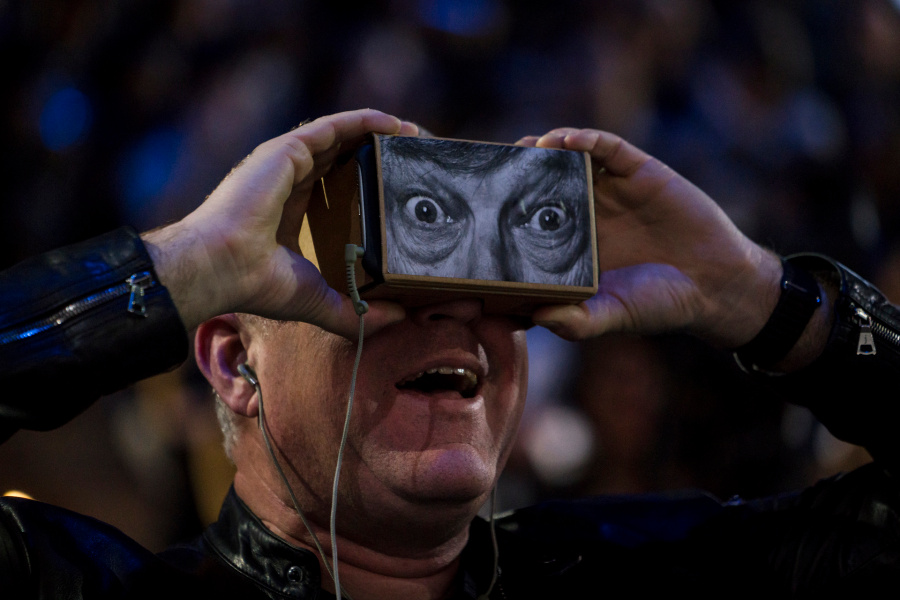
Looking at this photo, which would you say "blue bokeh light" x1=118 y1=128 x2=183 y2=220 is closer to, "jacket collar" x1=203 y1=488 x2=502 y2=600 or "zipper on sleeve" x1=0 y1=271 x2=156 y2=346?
"jacket collar" x1=203 y1=488 x2=502 y2=600

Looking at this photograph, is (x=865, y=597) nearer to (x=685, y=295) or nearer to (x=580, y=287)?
(x=685, y=295)

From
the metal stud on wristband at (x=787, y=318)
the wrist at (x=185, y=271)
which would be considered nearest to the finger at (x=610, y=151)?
the metal stud on wristband at (x=787, y=318)

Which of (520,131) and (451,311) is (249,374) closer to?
(451,311)

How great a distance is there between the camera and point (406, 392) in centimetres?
140

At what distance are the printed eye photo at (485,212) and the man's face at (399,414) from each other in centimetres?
14

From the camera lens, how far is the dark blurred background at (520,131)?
265cm

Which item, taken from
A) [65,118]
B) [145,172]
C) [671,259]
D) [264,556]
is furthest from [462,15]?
[264,556]

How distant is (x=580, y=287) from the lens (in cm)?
127

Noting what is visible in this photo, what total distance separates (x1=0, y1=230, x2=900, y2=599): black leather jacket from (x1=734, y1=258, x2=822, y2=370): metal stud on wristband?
54mm

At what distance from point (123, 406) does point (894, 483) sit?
7.32 ft

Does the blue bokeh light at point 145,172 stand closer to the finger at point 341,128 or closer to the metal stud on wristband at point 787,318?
the finger at point 341,128

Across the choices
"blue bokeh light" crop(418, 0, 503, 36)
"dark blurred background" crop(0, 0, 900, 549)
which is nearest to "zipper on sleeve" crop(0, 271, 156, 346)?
"dark blurred background" crop(0, 0, 900, 549)

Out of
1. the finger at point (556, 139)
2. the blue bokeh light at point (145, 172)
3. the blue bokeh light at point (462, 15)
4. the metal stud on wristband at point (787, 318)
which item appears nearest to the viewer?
the finger at point (556, 139)

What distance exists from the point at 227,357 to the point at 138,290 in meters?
0.46
